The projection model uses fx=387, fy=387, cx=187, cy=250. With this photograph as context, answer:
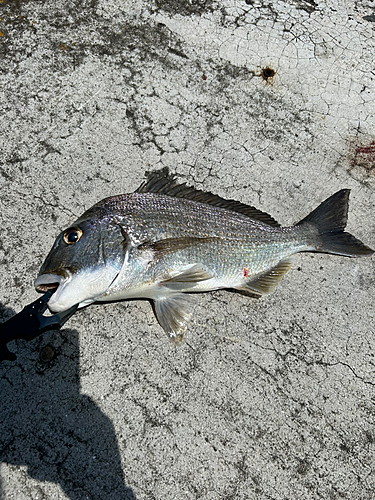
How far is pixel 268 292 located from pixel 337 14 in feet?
13.0

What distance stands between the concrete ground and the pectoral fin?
130mm

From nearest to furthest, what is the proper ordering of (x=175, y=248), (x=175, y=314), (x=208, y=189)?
(x=175, y=248)
(x=175, y=314)
(x=208, y=189)

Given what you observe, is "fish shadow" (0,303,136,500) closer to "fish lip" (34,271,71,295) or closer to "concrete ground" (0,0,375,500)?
"concrete ground" (0,0,375,500)

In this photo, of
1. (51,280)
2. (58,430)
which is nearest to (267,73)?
(51,280)

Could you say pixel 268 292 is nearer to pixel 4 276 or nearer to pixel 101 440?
pixel 101 440

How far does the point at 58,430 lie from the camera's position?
2.87 metres

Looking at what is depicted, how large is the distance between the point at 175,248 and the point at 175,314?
55 centimetres

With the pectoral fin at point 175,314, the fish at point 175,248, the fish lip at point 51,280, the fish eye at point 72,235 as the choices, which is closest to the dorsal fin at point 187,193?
the fish at point 175,248

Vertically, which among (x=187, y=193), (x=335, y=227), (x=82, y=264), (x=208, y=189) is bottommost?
(x=335, y=227)

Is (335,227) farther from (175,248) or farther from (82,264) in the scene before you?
(82,264)

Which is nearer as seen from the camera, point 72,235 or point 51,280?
point 51,280

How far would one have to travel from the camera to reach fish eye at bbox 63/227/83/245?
9.44ft

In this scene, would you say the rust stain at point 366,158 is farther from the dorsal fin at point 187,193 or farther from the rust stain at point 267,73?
the dorsal fin at point 187,193

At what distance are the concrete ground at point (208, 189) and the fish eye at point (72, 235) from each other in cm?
69
